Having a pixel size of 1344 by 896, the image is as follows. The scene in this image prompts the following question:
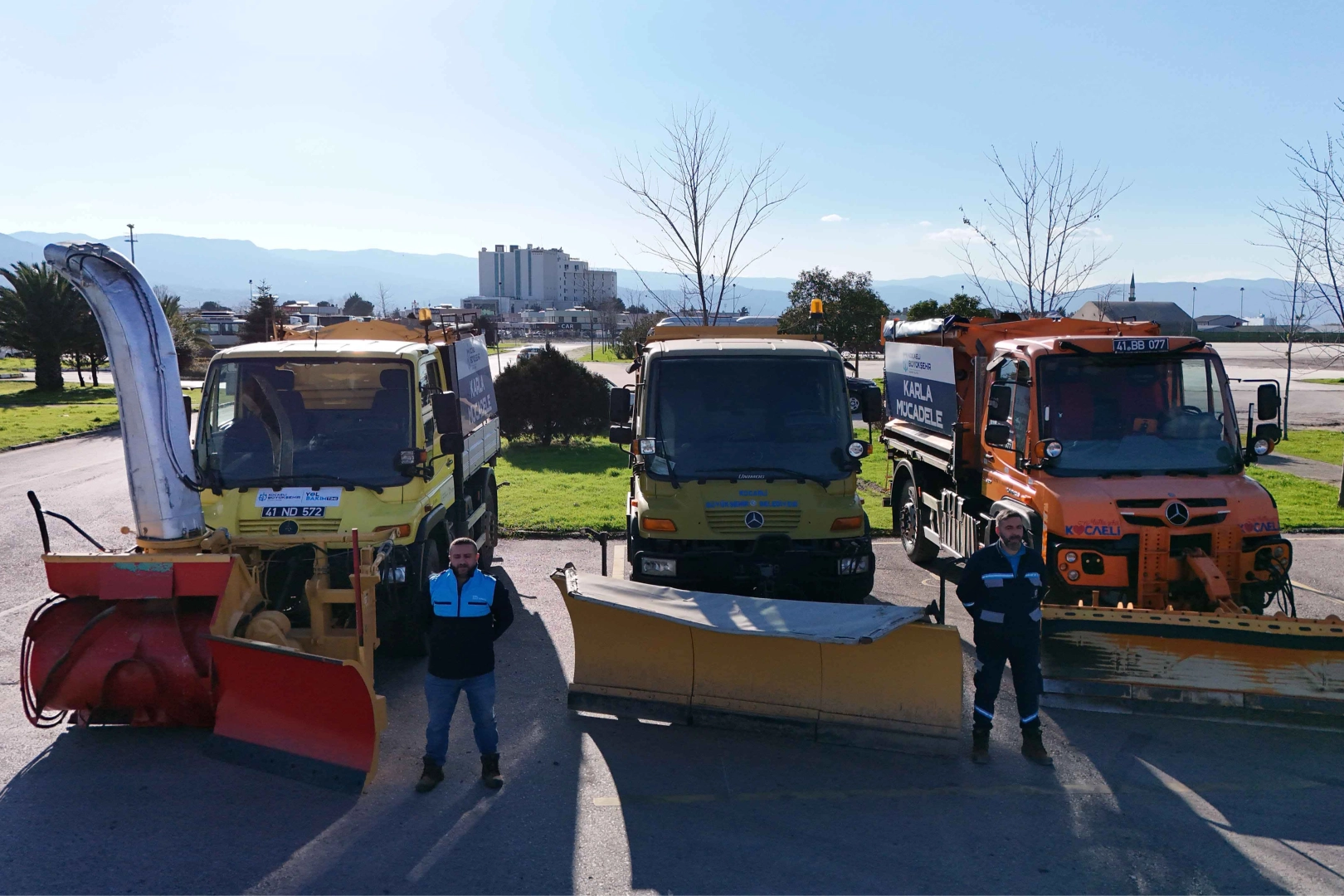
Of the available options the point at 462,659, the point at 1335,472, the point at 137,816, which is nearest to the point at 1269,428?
the point at 462,659

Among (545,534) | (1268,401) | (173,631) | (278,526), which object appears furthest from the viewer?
(545,534)

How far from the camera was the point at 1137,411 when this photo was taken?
875cm

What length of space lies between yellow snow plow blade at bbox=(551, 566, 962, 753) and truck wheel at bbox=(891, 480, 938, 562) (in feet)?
16.9

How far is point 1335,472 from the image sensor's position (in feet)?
63.8

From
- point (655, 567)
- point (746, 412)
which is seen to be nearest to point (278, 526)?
point (655, 567)

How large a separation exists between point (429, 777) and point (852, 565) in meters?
4.14

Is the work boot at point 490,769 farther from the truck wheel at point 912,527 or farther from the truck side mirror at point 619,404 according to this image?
the truck wheel at point 912,527

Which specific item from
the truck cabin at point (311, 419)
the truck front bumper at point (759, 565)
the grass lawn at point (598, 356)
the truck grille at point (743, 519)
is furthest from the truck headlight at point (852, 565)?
the grass lawn at point (598, 356)

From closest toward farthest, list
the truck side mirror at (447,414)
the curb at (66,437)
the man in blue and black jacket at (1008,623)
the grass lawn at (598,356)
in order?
the man in blue and black jacket at (1008,623) < the truck side mirror at (447,414) < the curb at (66,437) < the grass lawn at (598,356)

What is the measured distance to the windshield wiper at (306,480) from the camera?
8000 millimetres

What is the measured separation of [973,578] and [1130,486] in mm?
2376

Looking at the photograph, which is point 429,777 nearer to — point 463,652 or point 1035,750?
point 463,652

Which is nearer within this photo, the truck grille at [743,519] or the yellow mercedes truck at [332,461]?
the yellow mercedes truck at [332,461]

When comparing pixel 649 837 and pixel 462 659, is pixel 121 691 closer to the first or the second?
pixel 462 659
